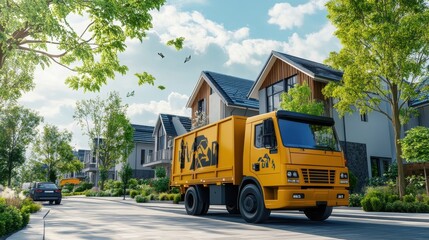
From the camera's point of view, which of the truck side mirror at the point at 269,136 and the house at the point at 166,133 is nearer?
the truck side mirror at the point at 269,136

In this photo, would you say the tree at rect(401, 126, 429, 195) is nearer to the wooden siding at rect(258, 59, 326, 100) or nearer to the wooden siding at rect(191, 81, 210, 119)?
the wooden siding at rect(258, 59, 326, 100)

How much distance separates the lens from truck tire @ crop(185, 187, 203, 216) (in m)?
13.1

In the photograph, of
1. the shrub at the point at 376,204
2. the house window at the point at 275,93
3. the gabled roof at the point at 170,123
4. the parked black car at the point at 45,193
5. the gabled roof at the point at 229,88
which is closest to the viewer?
the shrub at the point at 376,204

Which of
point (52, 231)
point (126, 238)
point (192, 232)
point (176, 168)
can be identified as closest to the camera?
point (126, 238)

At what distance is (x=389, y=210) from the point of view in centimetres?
1392

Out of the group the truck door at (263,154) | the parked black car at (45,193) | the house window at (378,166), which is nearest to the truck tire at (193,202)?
the truck door at (263,154)

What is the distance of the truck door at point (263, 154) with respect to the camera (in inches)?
368

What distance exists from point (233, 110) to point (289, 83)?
277 inches

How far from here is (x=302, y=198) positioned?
9047 millimetres

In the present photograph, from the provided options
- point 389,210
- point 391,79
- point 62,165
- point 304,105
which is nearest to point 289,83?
point 304,105

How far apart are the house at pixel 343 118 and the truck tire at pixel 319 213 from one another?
39.8ft

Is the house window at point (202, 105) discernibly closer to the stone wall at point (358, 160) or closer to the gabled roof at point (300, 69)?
the gabled roof at point (300, 69)

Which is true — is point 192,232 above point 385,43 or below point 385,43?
below

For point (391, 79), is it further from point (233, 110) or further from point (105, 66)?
point (233, 110)
